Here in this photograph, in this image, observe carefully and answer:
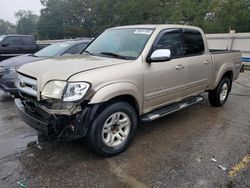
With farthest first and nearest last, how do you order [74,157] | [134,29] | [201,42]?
[201,42] → [134,29] → [74,157]

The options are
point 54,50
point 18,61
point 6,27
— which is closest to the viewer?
point 18,61

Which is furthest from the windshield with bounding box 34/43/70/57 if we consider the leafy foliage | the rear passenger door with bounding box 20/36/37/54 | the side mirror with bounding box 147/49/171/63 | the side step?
the leafy foliage

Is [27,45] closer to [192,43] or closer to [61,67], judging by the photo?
[192,43]

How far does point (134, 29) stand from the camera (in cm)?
449

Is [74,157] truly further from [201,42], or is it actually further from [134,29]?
[201,42]

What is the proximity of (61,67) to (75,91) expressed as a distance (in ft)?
1.80

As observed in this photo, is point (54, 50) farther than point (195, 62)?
Yes

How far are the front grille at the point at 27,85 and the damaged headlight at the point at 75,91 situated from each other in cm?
56

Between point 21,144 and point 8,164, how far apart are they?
2.09 ft

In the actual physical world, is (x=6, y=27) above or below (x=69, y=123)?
above

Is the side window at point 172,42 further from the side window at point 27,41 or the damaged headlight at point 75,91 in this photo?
the side window at point 27,41

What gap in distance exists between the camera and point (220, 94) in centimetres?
621

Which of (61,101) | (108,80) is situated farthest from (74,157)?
(108,80)

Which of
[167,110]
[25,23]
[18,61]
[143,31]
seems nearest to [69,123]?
[167,110]
